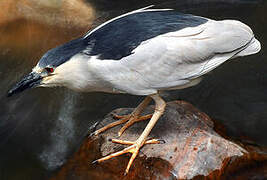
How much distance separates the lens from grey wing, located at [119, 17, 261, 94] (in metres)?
2.66

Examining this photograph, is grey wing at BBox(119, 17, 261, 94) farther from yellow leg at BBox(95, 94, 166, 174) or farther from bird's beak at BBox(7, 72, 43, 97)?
bird's beak at BBox(7, 72, 43, 97)

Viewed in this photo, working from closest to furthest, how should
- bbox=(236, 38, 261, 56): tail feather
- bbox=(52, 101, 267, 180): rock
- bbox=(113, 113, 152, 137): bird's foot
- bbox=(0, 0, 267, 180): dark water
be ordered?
1. bbox=(52, 101, 267, 180): rock
2. bbox=(236, 38, 261, 56): tail feather
3. bbox=(113, 113, 152, 137): bird's foot
4. bbox=(0, 0, 267, 180): dark water

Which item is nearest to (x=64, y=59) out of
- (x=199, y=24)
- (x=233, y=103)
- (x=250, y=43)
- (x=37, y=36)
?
(x=199, y=24)

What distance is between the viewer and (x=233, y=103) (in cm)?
390

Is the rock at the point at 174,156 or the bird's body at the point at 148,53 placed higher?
the bird's body at the point at 148,53

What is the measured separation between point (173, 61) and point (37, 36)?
262cm

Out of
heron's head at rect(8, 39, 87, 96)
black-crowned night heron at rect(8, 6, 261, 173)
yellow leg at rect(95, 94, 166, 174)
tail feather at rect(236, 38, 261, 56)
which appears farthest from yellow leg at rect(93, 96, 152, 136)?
tail feather at rect(236, 38, 261, 56)

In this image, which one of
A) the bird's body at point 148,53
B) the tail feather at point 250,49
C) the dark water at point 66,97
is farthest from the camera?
the dark water at point 66,97

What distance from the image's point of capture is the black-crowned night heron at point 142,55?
2.66 metres

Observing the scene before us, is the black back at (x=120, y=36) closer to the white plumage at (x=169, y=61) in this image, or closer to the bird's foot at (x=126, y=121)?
the white plumage at (x=169, y=61)

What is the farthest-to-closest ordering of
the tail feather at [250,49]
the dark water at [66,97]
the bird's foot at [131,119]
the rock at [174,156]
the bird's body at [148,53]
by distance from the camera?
the dark water at [66,97] → the bird's foot at [131,119] → the tail feather at [250,49] → the rock at [174,156] → the bird's body at [148,53]

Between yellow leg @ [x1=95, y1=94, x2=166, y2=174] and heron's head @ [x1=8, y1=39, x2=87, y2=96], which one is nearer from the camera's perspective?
heron's head @ [x1=8, y1=39, x2=87, y2=96]

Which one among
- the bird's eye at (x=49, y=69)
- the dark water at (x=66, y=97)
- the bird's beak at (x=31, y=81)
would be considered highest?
the bird's eye at (x=49, y=69)

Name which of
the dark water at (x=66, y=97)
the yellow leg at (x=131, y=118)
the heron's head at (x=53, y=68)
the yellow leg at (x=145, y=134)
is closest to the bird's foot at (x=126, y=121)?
the yellow leg at (x=131, y=118)
